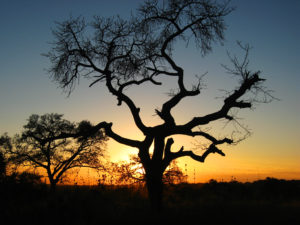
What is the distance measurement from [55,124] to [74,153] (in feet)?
11.8

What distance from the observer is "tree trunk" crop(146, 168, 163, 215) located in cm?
1113

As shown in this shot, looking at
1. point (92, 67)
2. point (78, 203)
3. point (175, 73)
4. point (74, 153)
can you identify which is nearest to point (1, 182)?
point (78, 203)

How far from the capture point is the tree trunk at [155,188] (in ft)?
36.5

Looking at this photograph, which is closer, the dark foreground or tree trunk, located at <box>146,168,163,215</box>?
the dark foreground

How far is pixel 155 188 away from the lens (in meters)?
11.3

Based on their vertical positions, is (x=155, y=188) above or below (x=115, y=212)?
above

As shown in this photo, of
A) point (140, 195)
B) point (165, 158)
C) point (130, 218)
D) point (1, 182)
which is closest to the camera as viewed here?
point (130, 218)

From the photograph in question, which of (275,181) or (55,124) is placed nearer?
(275,181)

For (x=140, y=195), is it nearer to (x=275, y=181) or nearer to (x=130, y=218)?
(x=130, y=218)

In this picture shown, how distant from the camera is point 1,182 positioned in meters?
14.0

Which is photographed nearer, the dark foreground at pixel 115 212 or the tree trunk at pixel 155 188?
the dark foreground at pixel 115 212

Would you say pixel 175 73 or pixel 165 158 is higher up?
pixel 175 73

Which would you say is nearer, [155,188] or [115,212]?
[115,212]

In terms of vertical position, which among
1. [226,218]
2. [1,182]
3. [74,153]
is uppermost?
[74,153]
